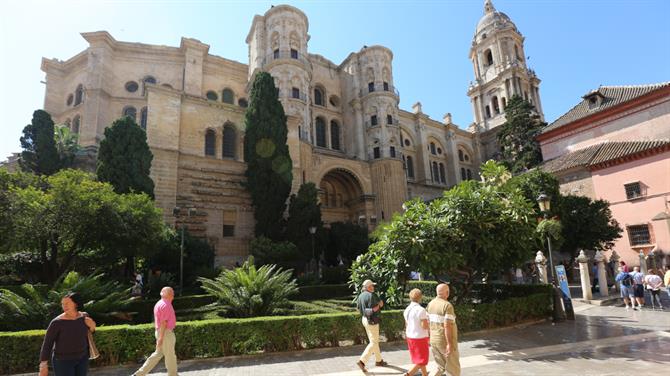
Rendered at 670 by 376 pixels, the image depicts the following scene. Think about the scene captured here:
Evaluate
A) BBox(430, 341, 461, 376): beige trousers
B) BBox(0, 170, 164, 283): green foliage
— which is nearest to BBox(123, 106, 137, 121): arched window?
BBox(0, 170, 164, 283): green foliage

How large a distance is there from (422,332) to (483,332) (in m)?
4.60

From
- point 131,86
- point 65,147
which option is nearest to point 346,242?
point 65,147

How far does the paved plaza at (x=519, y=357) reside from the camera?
20.4 ft

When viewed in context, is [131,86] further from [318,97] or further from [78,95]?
[318,97]

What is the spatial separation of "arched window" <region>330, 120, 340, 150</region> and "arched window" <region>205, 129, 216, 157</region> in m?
14.8

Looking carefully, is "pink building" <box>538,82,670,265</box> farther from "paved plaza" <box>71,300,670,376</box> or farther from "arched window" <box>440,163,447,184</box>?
"arched window" <box>440,163,447,184</box>

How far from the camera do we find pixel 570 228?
62.5 feet

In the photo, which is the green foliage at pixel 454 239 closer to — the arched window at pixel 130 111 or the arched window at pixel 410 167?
the arched window at pixel 130 111

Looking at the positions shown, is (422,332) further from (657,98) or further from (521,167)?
(521,167)

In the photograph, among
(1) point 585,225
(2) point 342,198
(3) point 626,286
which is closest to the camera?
(3) point 626,286

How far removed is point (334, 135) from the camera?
1537 inches

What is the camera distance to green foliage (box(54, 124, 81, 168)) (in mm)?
25062

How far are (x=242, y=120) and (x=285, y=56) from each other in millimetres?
9025

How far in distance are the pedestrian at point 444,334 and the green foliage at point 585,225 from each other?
16.8 meters
